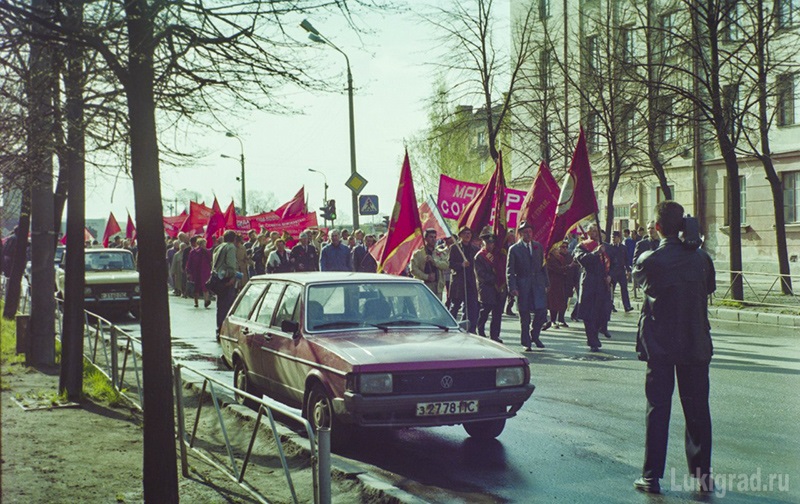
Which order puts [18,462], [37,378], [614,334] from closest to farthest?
[18,462] → [37,378] → [614,334]

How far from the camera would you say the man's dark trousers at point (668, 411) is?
6.07m

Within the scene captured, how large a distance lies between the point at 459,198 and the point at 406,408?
1572 cm

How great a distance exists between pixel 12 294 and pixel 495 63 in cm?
1624

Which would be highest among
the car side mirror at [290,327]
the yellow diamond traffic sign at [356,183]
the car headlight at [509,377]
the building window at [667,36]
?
the building window at [667,36]

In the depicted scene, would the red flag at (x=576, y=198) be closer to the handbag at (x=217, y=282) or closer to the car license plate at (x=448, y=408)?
the handbag at (x=217, y=282)

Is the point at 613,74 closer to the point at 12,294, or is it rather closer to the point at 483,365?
the point at 12,294

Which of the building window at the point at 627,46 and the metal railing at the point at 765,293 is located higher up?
the building window at the point at 627,46

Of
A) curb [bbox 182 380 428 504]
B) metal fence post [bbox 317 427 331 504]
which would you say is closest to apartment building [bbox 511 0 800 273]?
curb [bbox 182 380 428 504]

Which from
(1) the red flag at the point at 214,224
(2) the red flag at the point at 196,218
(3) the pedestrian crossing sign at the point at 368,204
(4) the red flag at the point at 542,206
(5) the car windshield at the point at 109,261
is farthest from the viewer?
(2) the red flag at the point at 196,218

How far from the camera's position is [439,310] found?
8.74 m

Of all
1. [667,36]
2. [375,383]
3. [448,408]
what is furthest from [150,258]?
[667,36]

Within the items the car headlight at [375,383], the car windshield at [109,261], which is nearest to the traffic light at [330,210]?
the car windshield at [109,261]

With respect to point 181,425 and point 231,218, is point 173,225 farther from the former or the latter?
point 181,425

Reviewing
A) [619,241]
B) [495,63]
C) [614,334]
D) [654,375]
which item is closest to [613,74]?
[495,63]
